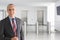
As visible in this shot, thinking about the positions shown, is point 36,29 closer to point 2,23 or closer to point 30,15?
point 30,15

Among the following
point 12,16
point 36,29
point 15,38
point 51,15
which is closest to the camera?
point 15,38

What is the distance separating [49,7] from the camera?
2042cm

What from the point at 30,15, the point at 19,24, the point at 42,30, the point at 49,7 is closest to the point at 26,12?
the point at 30,15

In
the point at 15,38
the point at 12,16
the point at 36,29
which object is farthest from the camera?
the point at 36,29

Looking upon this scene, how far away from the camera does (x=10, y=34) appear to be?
2322 millimetres

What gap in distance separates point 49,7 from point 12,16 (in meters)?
18.4

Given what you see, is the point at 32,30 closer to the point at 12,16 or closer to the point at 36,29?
the point at 36,29

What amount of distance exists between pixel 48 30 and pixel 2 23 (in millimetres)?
11750

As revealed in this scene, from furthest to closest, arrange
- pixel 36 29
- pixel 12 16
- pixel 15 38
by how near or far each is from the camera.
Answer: pixel 36 29 < pixel 12 16 < pixel 15 38

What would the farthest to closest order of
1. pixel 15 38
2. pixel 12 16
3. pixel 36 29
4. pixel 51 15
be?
1. pixel 51 15
2. pixel 36 29
3. pixel 12 16
4. pixel 15 38

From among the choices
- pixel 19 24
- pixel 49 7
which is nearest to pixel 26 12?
pixel 49 7

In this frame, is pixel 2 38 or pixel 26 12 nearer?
pixel 2 38

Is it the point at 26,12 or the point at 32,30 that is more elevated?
the point at 26,12

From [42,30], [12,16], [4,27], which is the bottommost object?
[42,30]
